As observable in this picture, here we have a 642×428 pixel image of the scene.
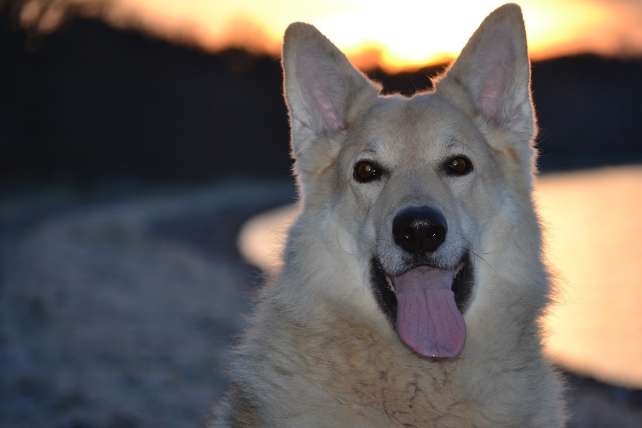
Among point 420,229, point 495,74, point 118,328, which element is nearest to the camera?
point 420,229

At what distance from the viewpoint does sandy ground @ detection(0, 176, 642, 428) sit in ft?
27.2

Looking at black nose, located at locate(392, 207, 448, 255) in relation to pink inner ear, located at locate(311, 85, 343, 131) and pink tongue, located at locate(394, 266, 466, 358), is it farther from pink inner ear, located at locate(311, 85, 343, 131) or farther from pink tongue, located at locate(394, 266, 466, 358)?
pink inner ear, located at locate(311, 85, 343, 131)

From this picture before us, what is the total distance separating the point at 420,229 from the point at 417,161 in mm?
590

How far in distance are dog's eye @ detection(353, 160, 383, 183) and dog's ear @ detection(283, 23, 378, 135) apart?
36 centimetres

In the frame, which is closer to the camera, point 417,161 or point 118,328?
point 417,161

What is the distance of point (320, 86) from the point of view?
5.25 metres

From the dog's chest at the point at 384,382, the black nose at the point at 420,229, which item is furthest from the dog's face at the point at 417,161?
the dog's chest at the point at 384,382

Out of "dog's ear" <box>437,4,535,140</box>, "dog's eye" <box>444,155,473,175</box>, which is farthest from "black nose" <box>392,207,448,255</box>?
"dog's ear" <box>437,4,535,140</box>

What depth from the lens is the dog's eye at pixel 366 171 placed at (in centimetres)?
507

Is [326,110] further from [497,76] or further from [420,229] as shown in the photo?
[420,229]

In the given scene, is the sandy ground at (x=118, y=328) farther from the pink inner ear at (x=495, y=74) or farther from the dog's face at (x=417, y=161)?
the pink inner ear at (x=495, y=74)

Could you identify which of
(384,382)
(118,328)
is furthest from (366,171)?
(118,328)

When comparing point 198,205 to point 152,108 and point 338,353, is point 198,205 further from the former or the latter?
point 338,353

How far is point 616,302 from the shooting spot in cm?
1930
